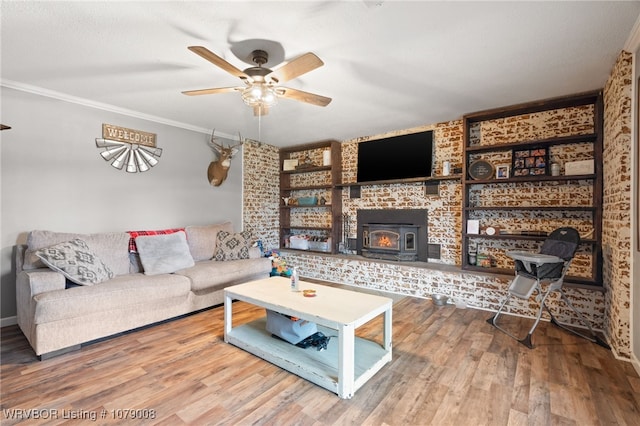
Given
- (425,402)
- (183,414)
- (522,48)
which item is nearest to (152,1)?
(183,414)

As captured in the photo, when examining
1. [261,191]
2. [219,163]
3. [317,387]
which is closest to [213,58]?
[317,387]

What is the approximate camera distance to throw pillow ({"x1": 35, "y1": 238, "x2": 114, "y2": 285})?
101 inches

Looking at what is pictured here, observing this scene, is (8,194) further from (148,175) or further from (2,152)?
(148,175)

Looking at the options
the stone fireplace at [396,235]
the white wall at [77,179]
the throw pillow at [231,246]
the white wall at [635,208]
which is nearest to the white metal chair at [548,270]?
the white wall at [635,208]

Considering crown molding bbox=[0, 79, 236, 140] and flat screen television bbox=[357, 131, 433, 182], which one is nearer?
crown molding bbox=[0, 79, 236, 140]

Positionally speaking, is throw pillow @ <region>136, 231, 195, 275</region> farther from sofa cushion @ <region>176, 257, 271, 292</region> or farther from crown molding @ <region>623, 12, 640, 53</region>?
crown molding @ <region>623, 12, 640, 53</region>

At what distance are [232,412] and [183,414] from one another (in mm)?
287

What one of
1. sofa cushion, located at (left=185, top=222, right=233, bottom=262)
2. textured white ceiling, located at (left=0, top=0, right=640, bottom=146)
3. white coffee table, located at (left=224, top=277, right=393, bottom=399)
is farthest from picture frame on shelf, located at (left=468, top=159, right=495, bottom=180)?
sofa cushion, located at (left=185, top=222, right=233, bottom=262)

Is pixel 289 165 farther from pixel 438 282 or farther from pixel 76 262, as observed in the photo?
pixel 76 262

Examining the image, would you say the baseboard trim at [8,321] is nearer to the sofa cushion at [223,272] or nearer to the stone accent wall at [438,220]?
the sofa cushion at [223,272]

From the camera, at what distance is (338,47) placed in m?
2.27

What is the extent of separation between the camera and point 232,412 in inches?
68.7

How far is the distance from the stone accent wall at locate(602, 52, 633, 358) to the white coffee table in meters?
1.91

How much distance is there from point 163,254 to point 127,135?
1.70m
